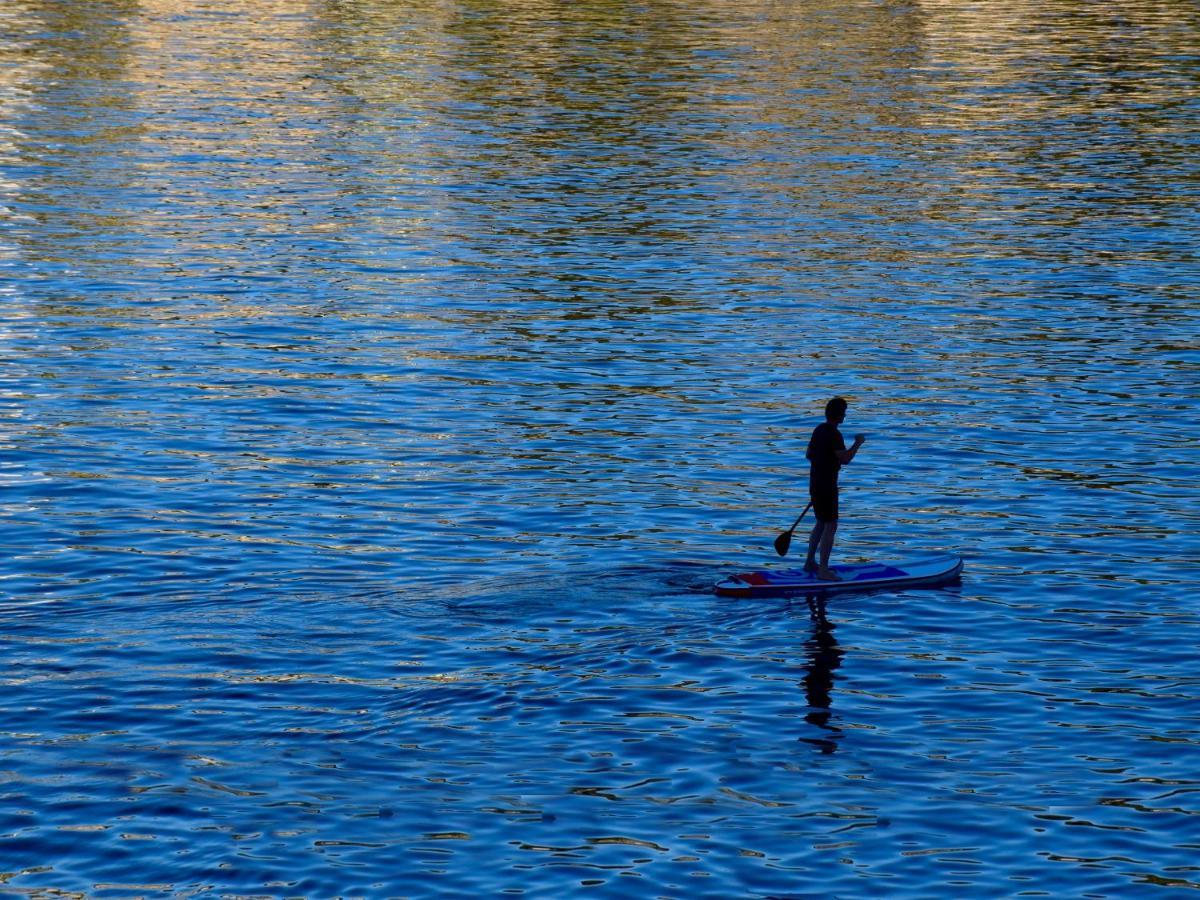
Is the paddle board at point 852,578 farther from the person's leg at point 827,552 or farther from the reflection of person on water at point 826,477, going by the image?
the reflection of person on water at point 826,477

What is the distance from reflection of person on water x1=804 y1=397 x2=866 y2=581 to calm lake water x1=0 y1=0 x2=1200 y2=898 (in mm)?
917

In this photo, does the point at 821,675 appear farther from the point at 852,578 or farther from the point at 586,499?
the point at 586,499

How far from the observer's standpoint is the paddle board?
28875 millimetres

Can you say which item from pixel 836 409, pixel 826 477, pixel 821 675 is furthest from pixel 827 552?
pixel 821 675

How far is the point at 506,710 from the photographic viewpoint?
80.2 feet

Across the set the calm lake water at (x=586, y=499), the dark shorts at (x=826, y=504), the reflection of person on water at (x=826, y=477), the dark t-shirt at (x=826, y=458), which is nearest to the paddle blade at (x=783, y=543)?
the reflection of person on water at (x=826, y=477)

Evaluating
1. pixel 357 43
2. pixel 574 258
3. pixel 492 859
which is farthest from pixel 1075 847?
pixel 357 43

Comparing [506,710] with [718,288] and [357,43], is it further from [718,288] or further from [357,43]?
[357,43]

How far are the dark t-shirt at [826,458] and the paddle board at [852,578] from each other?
1329mm

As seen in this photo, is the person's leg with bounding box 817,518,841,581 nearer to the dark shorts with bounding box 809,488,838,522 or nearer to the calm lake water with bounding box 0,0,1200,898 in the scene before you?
the dark shorts with bounding box 809,488,838,522

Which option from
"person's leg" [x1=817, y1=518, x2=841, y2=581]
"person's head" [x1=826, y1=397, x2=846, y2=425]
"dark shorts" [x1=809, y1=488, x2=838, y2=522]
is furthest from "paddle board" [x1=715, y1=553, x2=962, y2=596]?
"person's head" [x1=826, y1=397, x2=846, y2=425]

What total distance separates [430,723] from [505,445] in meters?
14.4

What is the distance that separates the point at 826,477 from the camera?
98.5ft

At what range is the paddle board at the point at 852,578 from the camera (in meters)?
28.9
